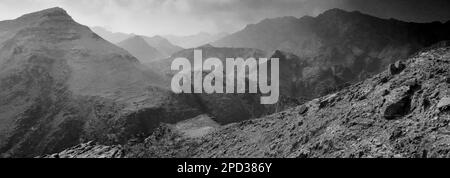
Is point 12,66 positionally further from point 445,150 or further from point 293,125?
point 445,150

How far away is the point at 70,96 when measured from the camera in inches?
2677

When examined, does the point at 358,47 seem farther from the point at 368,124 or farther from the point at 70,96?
the point at 368,124

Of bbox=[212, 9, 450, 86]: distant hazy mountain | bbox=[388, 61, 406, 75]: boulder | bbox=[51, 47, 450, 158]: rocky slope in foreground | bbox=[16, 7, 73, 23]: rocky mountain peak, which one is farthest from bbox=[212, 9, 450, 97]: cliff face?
bbox=[388, 61, 406, 75]: boulder

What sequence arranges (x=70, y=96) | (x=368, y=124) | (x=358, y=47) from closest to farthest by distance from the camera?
(x=368, y=124) < (x=70, y=96) < (x=358, y=47)

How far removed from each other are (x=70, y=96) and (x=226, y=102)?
32.6 meters

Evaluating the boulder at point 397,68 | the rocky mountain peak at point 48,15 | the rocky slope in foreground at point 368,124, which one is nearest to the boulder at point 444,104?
the rocky slope in foreground at point 368,124

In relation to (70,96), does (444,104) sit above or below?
above

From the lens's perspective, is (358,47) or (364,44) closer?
(364,44)

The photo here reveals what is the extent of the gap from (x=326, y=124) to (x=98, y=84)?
6218cm

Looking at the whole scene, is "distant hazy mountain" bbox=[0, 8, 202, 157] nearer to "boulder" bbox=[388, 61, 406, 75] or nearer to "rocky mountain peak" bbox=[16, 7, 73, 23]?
"rocky mountain peak" bbox=[16, 7, 73, 23]

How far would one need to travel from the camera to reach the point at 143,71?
84188 millimetres

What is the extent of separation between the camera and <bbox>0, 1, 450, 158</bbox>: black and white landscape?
17.5 meters

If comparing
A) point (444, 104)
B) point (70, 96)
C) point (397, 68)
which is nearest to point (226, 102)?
point (70, 96)
